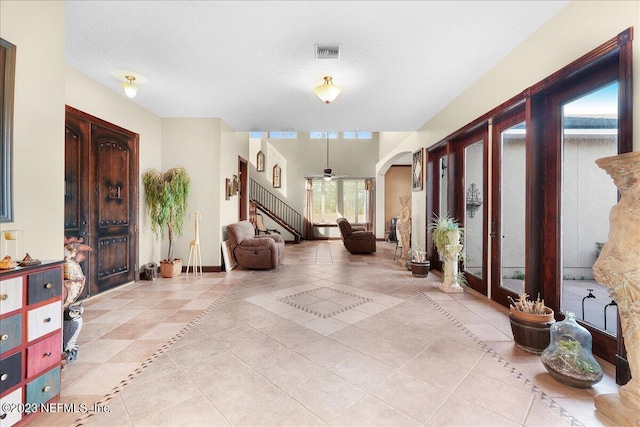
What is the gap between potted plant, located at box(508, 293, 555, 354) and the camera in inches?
90.5

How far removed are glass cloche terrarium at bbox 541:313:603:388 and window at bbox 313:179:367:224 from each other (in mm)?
9278

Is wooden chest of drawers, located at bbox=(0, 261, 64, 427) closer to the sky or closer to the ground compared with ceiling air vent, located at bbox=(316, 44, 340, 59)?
closer to the ground

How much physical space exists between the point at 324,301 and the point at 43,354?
8.91 ft

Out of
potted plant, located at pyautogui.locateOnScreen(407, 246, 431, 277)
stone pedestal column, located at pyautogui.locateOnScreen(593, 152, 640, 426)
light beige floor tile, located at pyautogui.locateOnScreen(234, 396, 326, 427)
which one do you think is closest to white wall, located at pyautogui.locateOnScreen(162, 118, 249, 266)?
potted plant, located at pyautogui.locateOnScreen(407, 246, 431, 277)

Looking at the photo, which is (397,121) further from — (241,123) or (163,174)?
(163,174)

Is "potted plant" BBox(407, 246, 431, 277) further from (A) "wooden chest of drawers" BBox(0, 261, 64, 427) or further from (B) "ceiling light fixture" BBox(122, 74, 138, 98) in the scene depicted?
(B) "ceiling light fixture" BBox(122, 74, 138, 98)

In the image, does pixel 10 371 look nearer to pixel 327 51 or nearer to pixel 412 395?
pixel 412 395

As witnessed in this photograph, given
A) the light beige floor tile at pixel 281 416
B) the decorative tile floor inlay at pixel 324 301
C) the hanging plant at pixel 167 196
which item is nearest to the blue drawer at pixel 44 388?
the light beige floor tile at pixel 281 416

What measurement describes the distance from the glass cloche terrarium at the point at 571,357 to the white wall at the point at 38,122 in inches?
149

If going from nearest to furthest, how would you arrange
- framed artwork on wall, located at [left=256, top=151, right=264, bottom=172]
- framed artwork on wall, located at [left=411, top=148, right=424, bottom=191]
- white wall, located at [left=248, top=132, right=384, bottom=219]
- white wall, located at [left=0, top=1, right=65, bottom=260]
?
white wall, located at [left=0, top=1, right=65, bottom=260]
framed artwork on wall, located at [left=411, top=148, right=424, bottom=191]
framed artwork on wall, located at [left=256, top=151, right=264, bottom=172]
white wall, located at [left=248, top=132, right=384, bottom=219]

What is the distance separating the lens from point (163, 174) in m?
5.00

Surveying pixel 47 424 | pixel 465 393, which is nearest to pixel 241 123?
pixel 47 424

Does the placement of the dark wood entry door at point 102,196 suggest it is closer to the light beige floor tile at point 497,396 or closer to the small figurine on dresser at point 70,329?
the small figurine on dresser at point 70,329

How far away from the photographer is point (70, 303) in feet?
7.61
